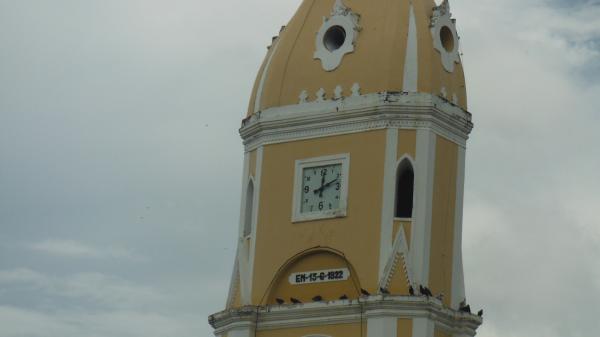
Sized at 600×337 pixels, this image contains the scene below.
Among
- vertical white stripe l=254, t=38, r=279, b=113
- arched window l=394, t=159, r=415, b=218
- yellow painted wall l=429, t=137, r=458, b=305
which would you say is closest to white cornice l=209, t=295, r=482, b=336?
yellow painted wall l=429, t=137, r=458, b=305

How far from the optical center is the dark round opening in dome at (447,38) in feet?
144

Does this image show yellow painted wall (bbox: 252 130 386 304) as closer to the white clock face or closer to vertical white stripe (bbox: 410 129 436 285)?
the white clock face

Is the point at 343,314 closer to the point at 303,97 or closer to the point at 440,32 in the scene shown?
the point at 303,97

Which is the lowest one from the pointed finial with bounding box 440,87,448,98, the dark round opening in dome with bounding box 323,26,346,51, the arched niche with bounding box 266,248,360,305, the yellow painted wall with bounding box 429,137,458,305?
the arched niche with bounding box 266,248,360,305

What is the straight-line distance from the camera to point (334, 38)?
145ft

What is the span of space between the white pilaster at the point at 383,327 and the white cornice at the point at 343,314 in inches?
3.5

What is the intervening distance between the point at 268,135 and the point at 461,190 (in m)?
4.49

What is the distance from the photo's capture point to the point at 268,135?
43969 mm

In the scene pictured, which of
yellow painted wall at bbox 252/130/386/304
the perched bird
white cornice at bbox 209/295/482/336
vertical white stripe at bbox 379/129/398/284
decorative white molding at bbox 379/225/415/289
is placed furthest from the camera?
yellow painted wall at bbox 252/130/386/304

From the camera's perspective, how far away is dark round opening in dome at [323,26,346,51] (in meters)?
43.9

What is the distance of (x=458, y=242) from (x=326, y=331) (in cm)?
368

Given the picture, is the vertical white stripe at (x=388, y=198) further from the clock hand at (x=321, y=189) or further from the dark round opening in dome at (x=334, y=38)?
the dark round opening in dome at (x=334, y=38)

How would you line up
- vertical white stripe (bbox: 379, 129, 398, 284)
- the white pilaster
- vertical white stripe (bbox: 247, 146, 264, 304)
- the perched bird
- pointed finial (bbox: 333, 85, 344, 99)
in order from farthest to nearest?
vertical white stripe (bbox: 247, 146, 264, 304) < pointed finial (bbox: 333, 85, 344, 99) < vertical white stripe (bbox: 379, 129, 398, 284) < the perched bird < the white pilaster

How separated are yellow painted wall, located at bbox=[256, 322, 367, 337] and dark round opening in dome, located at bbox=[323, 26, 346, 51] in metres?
6.41
